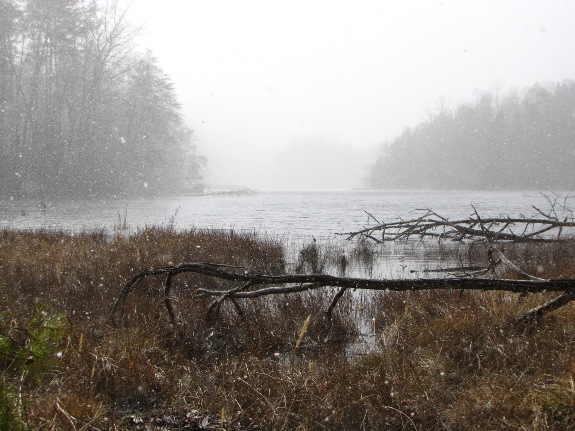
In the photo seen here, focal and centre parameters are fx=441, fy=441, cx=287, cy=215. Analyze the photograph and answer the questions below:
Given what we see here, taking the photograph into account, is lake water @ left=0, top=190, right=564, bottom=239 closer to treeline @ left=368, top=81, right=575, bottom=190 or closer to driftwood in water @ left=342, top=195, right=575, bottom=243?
driftwood in water @ left=342, top=195, right=575, bottom=243

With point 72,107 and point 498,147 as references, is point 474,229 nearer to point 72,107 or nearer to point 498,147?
point 72,107

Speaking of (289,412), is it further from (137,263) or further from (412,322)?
(137,263)

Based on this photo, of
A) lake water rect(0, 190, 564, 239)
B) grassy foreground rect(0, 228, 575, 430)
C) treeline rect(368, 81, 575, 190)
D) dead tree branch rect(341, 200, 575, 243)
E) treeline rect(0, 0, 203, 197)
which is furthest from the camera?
treeline rect(368, 81, 575, 190)

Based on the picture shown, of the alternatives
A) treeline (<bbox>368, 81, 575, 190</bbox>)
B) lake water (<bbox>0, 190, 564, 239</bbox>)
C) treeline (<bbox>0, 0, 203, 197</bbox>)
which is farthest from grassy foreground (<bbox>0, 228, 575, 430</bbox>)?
treeline (<bbox>368, 81, 575, 190</bbox>)

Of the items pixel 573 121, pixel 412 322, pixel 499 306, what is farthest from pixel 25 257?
pixel 573 121

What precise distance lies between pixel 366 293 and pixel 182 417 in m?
4.41

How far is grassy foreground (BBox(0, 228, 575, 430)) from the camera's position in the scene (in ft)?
9.80

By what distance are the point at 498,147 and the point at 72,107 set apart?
6619cm

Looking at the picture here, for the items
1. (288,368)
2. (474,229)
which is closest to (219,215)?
(474,229)

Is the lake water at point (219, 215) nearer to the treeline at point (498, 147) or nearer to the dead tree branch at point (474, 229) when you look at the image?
the dead tree branch at point (474, 229)

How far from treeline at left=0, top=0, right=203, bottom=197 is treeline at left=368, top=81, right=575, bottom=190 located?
5521cm

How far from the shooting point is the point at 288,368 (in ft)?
13.4

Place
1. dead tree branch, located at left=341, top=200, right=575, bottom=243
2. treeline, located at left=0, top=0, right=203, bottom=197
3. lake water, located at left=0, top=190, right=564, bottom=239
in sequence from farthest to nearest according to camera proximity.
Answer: treeline, located at left=0, top=0, right=203, bottom=197
lake water, located at left=0, top=190, right=564, bottom=239
dead tree branch, located at left=341, top=200, right=575, bottom=243

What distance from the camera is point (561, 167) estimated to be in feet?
223
